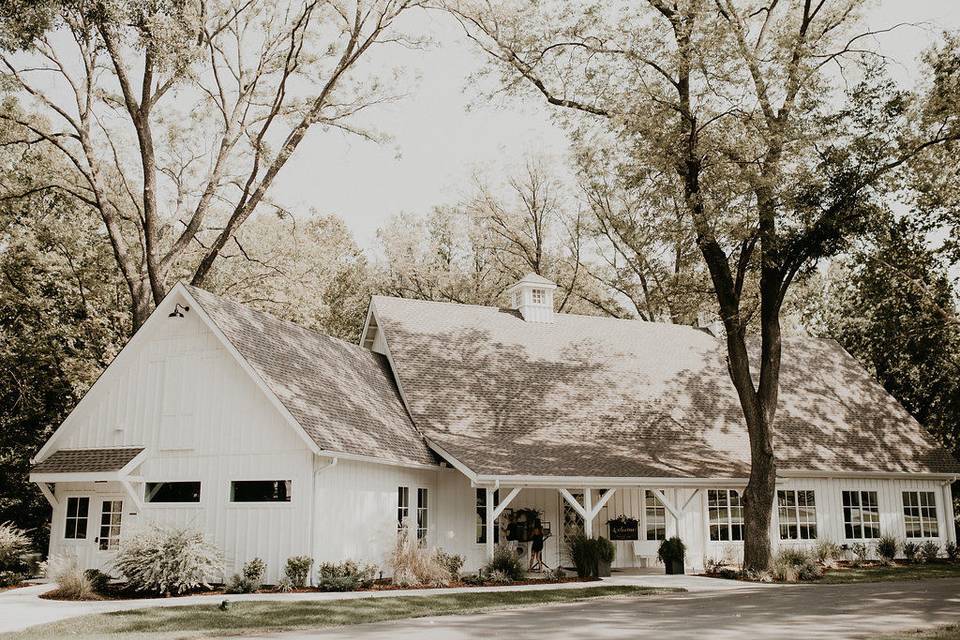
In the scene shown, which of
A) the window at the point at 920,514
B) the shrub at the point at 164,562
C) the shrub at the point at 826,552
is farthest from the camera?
the window at the point at 920,514

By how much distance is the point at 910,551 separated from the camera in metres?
23.1

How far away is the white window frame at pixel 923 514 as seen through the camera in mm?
24000

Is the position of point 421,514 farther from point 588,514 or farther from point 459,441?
point 588,514

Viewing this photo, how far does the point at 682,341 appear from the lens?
26859 millimetres

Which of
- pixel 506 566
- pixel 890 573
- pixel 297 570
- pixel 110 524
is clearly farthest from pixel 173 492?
pixel 890 573

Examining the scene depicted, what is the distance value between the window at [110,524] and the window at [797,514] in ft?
53.2

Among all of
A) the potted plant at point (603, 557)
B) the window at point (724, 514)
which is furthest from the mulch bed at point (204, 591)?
the window at point (724, 514)

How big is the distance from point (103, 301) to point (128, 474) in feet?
43.2

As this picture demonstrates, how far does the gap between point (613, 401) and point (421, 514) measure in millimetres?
6433

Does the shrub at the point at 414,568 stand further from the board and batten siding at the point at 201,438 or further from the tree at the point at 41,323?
→ the tree at the point at 41,323

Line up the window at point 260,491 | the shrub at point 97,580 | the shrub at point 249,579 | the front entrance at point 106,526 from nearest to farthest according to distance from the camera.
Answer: the shrub at point 97,580
the shrub at point 249,579
the window at point 260,491
the front entrance at point 106,526

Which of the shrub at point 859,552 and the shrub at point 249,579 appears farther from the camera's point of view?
the shrub at point 859,552

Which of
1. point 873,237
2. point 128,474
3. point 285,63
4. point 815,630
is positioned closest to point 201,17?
point 285,63

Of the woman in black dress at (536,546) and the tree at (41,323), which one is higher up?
the tree at (41,323)
